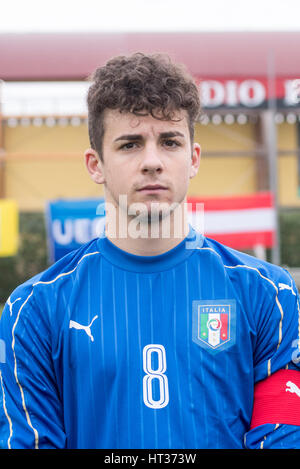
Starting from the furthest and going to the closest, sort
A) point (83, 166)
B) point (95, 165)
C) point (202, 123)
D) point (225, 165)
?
point (225, 165)
point (83, 166)
point (202, 123)
point (95, 165)

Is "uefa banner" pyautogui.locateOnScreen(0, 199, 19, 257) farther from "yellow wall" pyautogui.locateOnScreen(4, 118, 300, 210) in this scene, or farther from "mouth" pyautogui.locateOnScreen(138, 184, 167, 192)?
"mouth" pyautogui.locateOnScreen(138, 184, 167, 192)

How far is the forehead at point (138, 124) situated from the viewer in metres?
1.73

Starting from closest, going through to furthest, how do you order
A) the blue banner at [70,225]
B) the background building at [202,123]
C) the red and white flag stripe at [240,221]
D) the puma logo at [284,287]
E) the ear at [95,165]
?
the puma logo at [284,287] < the ear at [95,165] < the blue banner at [70,225] < the red and white flag stripe at [240,221] < the background building at [202,123]

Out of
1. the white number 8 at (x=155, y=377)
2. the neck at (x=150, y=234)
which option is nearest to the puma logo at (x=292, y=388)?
the white number 8 at (x=155, y=377)

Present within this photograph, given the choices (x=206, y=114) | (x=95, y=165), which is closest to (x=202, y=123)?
(x=206, y=114)

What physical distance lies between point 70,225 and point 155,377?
227 inches

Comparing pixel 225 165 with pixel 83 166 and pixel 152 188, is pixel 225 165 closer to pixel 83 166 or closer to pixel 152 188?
pixel 83 166

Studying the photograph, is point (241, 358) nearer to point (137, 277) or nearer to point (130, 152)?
point (137, 277)

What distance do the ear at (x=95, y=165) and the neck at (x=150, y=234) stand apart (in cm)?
15

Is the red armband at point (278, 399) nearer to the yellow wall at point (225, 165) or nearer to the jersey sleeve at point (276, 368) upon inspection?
the jersey sleeve at point (276, 368)

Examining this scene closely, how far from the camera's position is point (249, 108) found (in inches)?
510

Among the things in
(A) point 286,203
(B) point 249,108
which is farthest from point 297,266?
(B) point 249,108

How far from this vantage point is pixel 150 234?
72.3 inches
